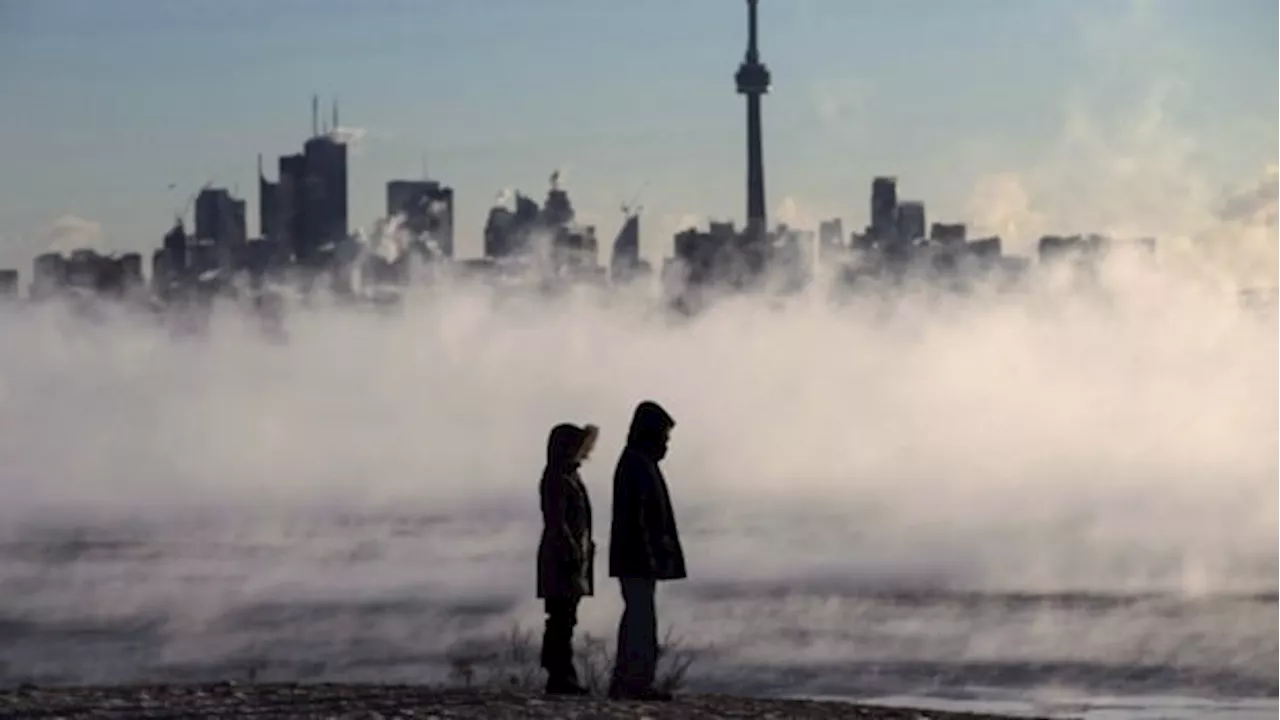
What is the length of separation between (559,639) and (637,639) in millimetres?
617

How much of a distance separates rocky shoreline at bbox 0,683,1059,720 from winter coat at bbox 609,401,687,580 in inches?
42.8

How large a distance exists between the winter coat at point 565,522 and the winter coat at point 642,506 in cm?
30

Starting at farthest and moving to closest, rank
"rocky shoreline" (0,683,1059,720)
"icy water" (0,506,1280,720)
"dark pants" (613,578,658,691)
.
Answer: "icy water" (0,506,1280,720) < "dark pants" (613,578,658,691) < "rocky shoreline" (0,683,1059,720)

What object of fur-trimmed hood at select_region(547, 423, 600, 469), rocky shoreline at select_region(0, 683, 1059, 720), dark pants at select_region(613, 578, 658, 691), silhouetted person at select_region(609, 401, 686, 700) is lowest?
rocky shoreline at select_region(0, 683, 1059, 720)

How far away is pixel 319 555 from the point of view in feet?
432

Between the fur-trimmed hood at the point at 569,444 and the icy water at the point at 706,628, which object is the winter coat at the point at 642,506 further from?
the icy water at the point at 706,628

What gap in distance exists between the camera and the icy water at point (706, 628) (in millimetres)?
59781

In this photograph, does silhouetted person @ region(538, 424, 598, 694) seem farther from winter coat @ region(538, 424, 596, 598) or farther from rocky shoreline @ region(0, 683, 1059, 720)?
rocky shoreline @ region(0, 683, 1059, 720)

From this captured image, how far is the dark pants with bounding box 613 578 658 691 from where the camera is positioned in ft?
103

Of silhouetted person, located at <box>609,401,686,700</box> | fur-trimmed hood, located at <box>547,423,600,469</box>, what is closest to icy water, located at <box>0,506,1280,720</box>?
silhouetted person, located at <box>609,401,686,700</box>

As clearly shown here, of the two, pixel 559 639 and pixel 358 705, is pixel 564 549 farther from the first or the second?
pixel 358 705

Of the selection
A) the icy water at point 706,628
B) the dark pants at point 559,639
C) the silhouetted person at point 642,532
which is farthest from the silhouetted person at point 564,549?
the icy water at point 706,628

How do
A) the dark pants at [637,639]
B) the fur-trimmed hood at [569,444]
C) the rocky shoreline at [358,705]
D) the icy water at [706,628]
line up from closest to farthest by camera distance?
the rocky shoreline at [358,705] → the fur-trimmed hood at [569,444] → the dark pants at [637,639] → the icy water at [706,628]

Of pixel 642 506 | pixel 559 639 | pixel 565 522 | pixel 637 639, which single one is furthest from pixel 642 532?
pixel 559 639
